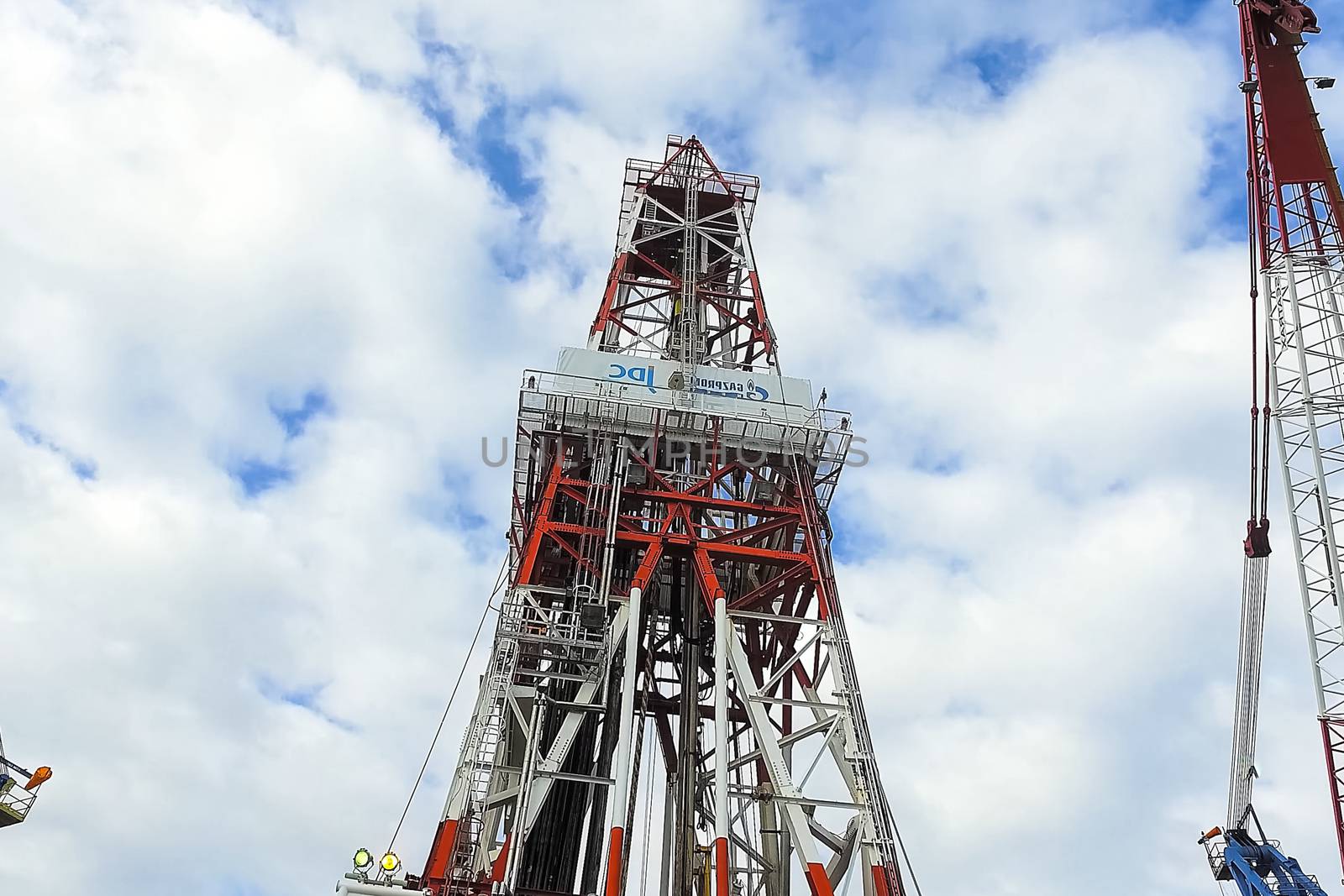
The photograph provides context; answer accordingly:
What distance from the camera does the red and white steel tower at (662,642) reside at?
112 ft

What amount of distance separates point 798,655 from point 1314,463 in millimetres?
24228

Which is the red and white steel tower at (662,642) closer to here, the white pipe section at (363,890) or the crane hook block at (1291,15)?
the white pipe section at (363,890)

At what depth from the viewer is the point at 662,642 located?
144 feet

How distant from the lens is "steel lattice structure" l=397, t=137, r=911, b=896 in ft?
113

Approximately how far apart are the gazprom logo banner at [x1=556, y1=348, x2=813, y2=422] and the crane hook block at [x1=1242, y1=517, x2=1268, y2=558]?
25.6 meters

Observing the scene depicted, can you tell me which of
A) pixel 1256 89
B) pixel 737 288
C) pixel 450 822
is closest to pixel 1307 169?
pixel 1256 89

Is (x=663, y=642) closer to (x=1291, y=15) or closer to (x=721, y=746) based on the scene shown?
(x=721, y=746)

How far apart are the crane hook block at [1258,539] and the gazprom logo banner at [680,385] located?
25556 mm

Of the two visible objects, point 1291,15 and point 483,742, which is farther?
point 1291,15

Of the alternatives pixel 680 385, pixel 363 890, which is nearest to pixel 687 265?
pixel 680 385

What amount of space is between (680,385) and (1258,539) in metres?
30.5

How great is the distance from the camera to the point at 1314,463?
47.8 m

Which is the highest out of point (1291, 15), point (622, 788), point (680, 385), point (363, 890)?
point (1291, 15)

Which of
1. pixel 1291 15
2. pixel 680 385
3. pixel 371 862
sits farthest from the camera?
pixel 1291 15
